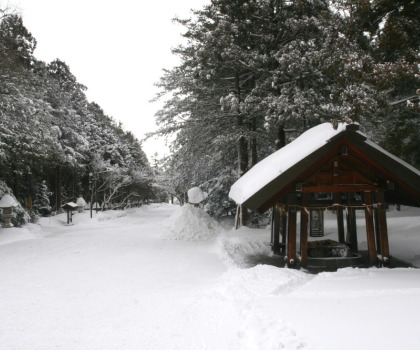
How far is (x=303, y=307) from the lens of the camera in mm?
5266

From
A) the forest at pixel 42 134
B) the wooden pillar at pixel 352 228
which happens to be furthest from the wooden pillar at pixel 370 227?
the forest at pixel 42 134

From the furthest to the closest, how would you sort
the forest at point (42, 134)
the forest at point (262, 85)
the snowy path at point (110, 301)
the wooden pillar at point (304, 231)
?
the forest at point (42, 134) → the forest at point (262, 85) → the wooden pillar at point (304, 231) → the snowy path at point (110, 301)

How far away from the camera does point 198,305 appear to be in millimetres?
6094

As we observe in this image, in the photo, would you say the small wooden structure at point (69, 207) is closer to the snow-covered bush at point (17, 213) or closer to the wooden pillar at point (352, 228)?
the snow-covered bush at point (17, 213)

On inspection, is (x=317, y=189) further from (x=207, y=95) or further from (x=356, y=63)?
(x=207, y=95)

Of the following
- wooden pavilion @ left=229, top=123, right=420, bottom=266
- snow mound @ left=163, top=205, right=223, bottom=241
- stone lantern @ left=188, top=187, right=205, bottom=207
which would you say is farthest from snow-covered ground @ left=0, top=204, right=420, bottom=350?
stone lantern @ left=188, top=187, right=205, bottom=207

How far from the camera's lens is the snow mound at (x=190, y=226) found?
617 inches

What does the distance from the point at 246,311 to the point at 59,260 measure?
8.13 m

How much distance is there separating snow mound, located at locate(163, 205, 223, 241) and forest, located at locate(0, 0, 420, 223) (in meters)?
2.80

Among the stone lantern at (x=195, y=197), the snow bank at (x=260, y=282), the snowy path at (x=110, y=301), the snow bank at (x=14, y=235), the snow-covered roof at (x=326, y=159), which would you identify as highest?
the snow-covered roof at (x=326, y=159)

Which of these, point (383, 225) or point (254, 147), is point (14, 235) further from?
point (383, 225)

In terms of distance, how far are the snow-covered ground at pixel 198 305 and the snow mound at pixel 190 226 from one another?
430cm

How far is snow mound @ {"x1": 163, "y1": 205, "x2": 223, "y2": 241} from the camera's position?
15680 mm

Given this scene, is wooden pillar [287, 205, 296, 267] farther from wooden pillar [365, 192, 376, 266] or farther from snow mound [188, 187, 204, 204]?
Answer: snow mound [188, 187, 204, 204]
